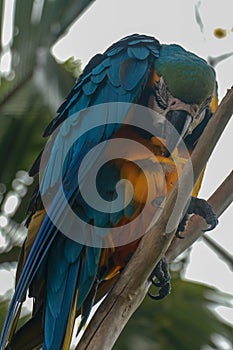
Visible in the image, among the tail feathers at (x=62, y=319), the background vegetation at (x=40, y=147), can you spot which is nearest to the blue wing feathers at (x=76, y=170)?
the tail feathers at (x=62, y=319)

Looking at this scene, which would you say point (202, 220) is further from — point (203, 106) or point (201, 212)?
point (203, 106)

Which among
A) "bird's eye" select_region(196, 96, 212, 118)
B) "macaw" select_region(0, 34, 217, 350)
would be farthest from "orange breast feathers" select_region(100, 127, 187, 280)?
"bird's eye" select_region(196, 96, 212, 118)

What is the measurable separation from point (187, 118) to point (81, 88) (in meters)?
0.28

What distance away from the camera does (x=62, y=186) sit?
179cm

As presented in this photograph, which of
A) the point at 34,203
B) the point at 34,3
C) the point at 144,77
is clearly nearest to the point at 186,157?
the point at 144,77

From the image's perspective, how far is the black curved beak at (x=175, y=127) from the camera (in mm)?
1853

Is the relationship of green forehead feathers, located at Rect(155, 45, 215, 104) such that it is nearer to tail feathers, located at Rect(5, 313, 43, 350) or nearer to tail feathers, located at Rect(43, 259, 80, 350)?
tail feathers, located at Rect(43, 259, 80, 350)

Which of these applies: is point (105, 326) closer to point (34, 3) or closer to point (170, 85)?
point (170, 85)

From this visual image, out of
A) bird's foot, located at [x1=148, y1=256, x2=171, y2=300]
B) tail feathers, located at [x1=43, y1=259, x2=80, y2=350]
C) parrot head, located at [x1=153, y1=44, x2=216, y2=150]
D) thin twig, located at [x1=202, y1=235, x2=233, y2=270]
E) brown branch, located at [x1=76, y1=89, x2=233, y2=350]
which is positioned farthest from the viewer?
thin twig, located at [x1=202, y1=235, x2=233, y2=270]

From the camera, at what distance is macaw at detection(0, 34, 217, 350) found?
1709 mm

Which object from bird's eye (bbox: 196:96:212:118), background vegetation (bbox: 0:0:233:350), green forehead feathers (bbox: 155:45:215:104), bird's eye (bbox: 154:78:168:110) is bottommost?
background vegetation (bbox: 0:0:233:350)

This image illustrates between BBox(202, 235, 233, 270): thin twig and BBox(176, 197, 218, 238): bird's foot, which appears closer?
BBox(176, 197, 218, 238): bird's foot

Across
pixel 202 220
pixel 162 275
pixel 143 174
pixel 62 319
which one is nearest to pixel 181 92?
pixel 143 174

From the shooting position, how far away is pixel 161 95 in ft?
6.22
